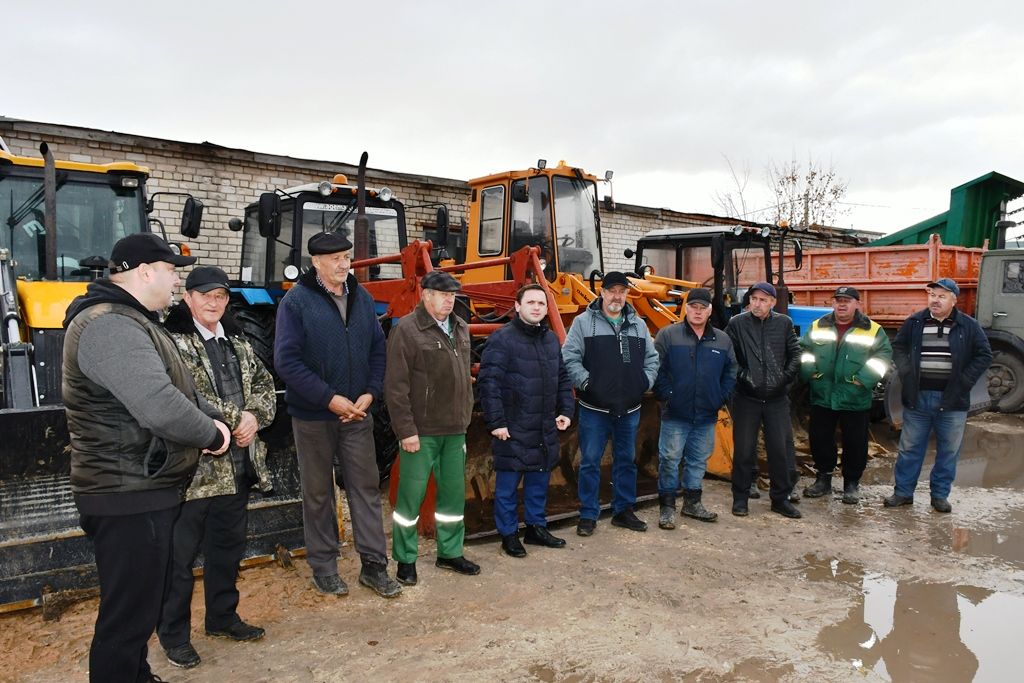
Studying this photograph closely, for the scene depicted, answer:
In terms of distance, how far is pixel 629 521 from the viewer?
15.2 feet

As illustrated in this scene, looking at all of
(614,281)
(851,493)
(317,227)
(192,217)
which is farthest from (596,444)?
(192,217)

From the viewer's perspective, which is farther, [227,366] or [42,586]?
[42,586]

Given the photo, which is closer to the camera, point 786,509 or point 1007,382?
point 786,509

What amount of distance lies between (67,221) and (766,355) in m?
5.04

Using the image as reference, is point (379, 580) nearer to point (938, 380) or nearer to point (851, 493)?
point (851, 493)

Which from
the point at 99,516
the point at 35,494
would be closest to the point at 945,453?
the point at 99,516

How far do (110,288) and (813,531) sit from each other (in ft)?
14.1

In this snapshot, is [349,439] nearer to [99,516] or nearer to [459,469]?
[459,469]

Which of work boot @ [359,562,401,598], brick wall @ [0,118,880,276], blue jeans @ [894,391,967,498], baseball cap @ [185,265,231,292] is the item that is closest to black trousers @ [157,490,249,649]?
work boot @ [359,562,401,598]

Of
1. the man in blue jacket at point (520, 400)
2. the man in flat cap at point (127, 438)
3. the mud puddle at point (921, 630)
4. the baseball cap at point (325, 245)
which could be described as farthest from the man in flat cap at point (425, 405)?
the mud puddle at point (921, 630)

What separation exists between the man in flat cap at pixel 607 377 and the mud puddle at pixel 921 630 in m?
→ 1.29

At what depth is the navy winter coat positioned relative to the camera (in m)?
4.08

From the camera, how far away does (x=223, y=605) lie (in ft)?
10.1

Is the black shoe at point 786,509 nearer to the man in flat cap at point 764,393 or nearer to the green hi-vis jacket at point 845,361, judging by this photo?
the man in flat cap at point 764,393
